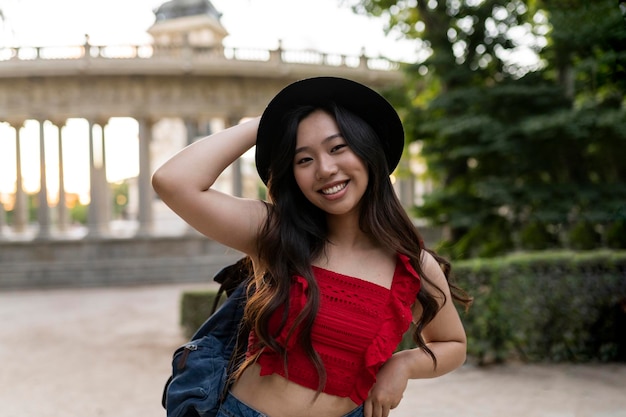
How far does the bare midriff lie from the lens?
1.92 metres

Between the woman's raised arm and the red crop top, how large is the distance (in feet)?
0.86

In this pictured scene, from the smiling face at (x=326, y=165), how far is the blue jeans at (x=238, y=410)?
28.2 inches

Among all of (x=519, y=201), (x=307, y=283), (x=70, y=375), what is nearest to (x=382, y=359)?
(x=307, y=283)

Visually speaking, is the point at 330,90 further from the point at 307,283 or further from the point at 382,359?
the point at 382,359

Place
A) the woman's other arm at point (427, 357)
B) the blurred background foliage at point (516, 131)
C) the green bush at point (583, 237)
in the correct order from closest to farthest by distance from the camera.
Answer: the woman's other arm at point (427, 357) < the blurred background foliage at point (516, 131) < the green bush at point (583, 237)

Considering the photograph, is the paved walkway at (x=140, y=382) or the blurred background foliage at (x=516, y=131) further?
the blurred background foliage at (x=516, y=131)

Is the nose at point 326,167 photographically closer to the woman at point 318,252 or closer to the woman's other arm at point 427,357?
the woman at point 318,252

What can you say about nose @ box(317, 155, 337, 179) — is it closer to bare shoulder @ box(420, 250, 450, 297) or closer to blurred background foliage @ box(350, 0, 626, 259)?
bare shoulder @ box(420, 250, 450, 297)

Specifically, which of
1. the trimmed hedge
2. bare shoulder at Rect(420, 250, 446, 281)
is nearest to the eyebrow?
bare shoulder at Rect(420, 250, 446, 281)

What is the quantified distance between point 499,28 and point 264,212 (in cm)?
1218

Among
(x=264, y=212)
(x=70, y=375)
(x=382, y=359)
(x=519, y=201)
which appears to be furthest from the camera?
(x=519, y=201)

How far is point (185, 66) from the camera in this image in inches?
928

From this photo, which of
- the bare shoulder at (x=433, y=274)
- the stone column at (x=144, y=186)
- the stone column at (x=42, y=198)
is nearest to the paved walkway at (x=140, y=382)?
the bare shoulder at (x=433, y=274)

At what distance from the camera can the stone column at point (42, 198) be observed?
23.6 metres
